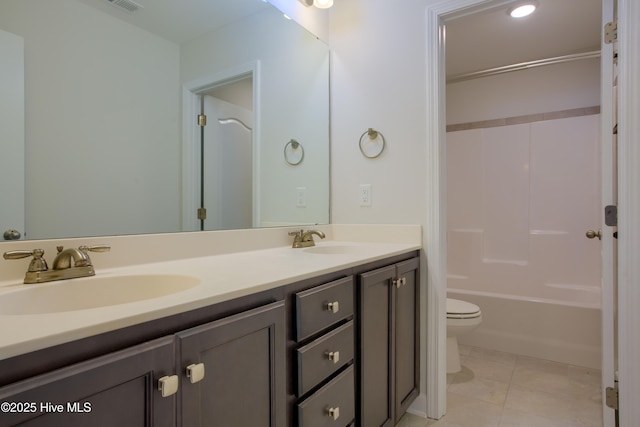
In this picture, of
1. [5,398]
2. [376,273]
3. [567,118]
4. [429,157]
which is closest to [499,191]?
[567,118]

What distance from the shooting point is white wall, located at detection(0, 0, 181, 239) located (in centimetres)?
97

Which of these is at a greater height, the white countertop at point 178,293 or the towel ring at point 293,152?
the towel ring at point 293,152

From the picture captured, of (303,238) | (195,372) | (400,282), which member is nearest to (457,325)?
(400,282)

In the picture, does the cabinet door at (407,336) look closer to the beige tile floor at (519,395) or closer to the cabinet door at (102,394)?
the beige tile floor at (519,395)

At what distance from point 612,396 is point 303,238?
1428mm

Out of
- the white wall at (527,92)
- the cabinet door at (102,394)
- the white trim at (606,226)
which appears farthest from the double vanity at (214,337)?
the white wall at (527,92)

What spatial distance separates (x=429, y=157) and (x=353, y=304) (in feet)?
2.86

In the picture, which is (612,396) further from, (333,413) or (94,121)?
(94,121)

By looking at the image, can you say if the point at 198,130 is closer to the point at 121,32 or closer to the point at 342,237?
the point at 121,32

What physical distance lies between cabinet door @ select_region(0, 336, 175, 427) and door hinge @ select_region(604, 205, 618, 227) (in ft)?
5.20

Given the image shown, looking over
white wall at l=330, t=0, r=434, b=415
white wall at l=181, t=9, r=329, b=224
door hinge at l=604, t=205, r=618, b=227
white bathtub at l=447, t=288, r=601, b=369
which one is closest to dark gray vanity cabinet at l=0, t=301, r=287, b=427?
white wall at l=181, t=9, r=329, b=224

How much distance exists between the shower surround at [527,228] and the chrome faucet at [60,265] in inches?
98.8

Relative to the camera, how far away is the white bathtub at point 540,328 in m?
2.24

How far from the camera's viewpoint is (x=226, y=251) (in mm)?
1445
